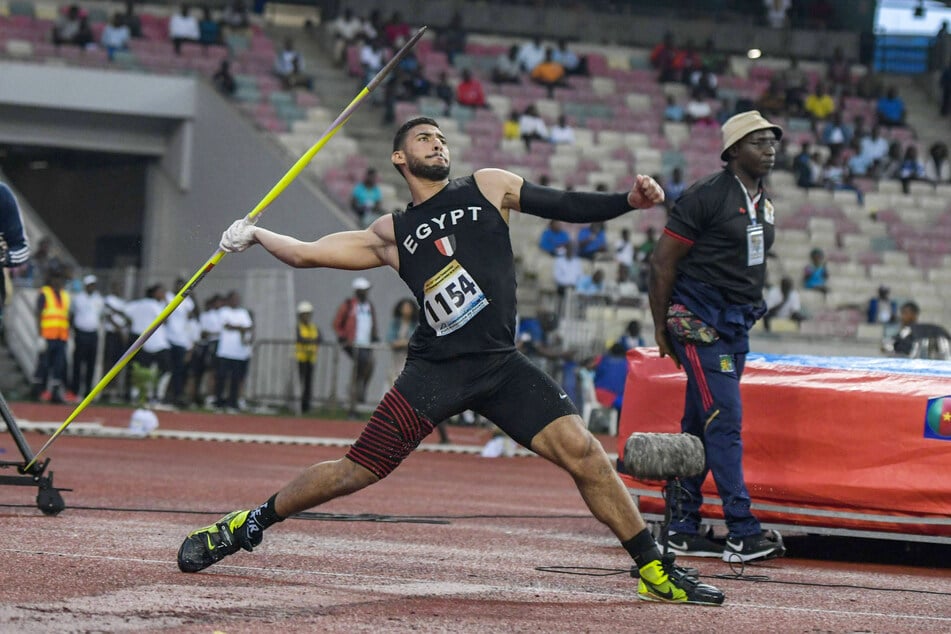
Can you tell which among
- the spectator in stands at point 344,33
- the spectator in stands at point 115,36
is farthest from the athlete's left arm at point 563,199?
the spectator in stands at point 344,33

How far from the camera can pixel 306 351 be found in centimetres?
2261

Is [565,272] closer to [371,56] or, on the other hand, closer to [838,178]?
[371,56]

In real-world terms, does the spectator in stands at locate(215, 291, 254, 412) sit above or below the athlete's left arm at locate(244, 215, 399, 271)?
below

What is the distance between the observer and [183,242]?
27.0m

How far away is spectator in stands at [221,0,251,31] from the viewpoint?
29281 millimetres

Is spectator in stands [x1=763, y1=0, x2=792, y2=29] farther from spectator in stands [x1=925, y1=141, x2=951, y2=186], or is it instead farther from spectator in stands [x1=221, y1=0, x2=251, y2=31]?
spectator in stands [x1=221, y1=0, x2=251, y2=31]

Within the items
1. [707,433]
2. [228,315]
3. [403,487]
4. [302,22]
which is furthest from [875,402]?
[302,22]

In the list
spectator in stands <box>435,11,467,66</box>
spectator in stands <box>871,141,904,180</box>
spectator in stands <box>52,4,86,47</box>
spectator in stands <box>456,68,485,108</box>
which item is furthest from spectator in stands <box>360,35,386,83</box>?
spectator in stands <box>871,141,904,180</box>

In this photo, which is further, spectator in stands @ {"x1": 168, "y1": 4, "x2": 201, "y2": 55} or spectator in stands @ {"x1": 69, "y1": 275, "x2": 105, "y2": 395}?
spectator in stands @ {"x1": 168, "y1": 4, "x2": 201, "y2": 55}

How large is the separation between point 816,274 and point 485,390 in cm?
2045

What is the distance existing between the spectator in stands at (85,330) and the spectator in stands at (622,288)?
7358 millimetres

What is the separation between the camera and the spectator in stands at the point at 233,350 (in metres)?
22.1

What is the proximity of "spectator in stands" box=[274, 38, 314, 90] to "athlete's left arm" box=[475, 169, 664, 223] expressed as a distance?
21480 mm

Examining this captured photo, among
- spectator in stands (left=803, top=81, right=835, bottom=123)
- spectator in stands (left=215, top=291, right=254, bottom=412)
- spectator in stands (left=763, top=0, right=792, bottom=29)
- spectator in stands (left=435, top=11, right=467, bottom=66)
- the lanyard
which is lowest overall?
spectator in stands (left=215, top=291, right=254, bottom=412)
